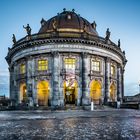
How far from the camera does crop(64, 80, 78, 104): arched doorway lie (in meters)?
39.6

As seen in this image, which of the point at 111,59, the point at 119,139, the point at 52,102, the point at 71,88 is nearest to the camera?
the point at 119,139

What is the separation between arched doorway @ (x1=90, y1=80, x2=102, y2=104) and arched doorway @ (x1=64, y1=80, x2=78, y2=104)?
318 centimetres

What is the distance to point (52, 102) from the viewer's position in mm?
37969

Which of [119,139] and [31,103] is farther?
[31,103]

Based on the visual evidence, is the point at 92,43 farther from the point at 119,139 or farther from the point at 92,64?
the point at 119,139

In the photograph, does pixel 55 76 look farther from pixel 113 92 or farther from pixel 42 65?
pixel 113 92

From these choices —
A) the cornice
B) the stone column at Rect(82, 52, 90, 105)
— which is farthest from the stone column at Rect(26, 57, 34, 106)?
the stone column at Rect(82, 52, 90, 105)

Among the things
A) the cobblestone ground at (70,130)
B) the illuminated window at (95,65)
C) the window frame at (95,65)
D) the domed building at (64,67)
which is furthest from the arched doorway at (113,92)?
the cobblestone ground at (70,130)

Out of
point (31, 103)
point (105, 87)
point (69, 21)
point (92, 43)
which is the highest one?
point (69, 21)

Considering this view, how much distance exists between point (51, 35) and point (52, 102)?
10.9 meters

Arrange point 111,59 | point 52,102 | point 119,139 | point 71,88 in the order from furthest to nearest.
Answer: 1. point 111,59
2. point 71,88
3. point 52,102
4. point 119,139

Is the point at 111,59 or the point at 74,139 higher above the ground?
the point at 111,59

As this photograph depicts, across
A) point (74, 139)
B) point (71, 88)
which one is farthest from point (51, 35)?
point (74, 139)

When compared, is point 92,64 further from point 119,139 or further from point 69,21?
point 119,139
